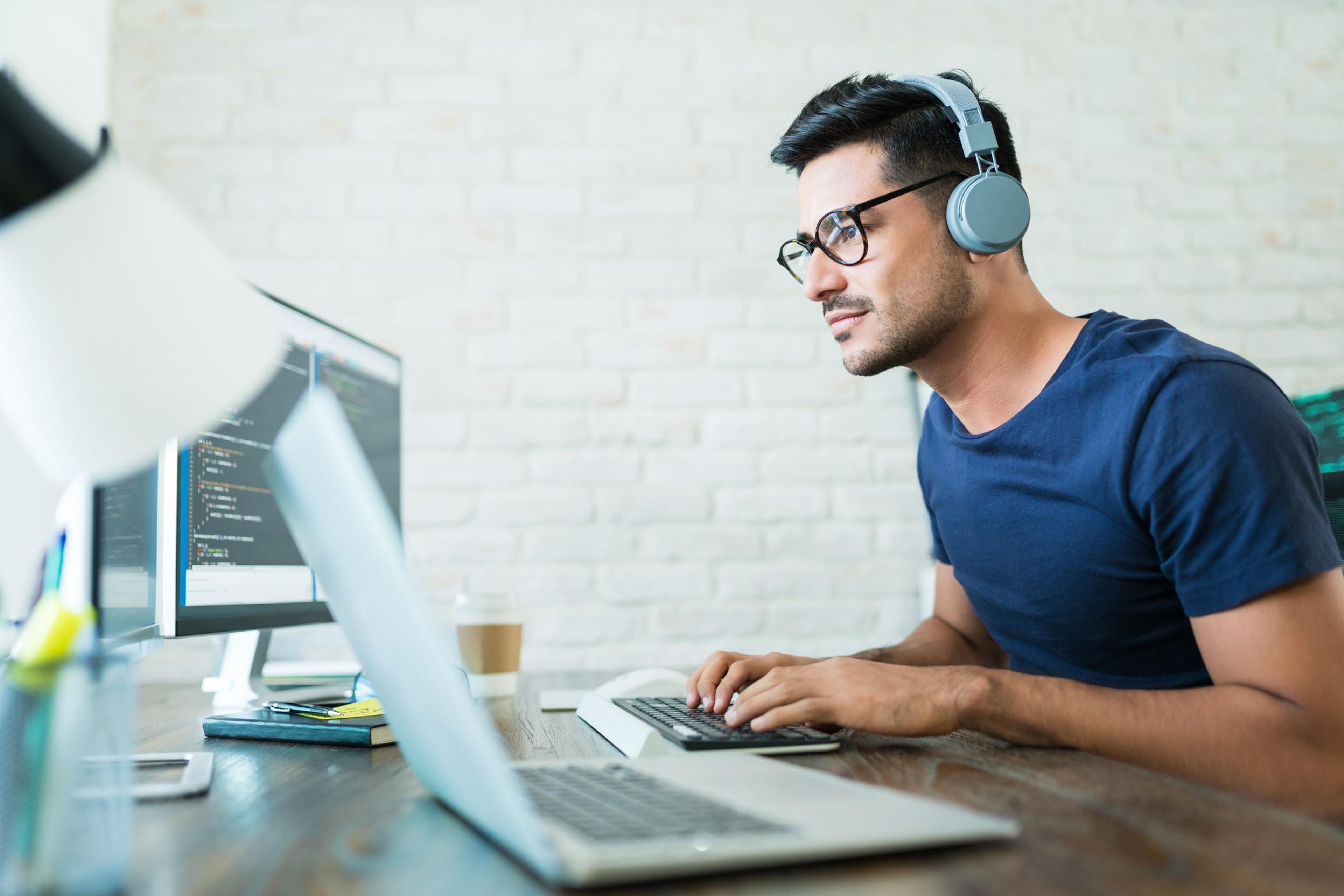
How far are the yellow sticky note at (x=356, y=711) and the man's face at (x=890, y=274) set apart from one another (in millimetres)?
774

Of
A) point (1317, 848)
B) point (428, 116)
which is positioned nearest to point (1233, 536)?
point (1317, 848)

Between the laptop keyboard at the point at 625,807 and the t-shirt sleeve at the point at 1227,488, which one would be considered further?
the t-shirt sleeve at the point at 1227,488

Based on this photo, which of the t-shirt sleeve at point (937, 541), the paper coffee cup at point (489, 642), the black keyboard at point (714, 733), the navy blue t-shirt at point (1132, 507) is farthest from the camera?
the t-shirt sleeve at point (937, 541)

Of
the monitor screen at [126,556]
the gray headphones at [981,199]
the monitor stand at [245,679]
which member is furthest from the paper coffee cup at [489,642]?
the gray headphones at [981,199]

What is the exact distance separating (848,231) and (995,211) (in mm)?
197

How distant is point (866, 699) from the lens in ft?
2.56

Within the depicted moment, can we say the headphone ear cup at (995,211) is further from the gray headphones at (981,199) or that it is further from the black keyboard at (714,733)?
the black keyboard at (714,733)

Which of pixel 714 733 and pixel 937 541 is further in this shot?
pixel 937 541

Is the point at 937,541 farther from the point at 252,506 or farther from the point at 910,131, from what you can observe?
the point at 252,506

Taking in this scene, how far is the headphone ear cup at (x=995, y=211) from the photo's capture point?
1152 millimetres

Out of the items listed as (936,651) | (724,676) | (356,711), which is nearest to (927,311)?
(936,651)

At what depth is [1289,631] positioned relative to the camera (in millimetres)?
821

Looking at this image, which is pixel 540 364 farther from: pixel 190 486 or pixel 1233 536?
pixel 1233 536

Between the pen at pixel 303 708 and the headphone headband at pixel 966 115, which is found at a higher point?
the headphone headband at pixel 966 115
